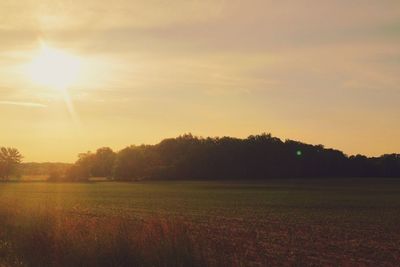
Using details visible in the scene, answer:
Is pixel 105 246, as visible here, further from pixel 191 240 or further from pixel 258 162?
pixel 258 162

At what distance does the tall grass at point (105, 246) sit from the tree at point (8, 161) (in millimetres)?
172759

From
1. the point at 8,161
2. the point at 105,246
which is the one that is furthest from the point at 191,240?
the point at 8,161

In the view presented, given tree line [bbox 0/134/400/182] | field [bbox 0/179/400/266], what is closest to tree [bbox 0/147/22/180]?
tree line [bbox 0/134/400/182]

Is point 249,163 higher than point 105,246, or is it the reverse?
point 249,163

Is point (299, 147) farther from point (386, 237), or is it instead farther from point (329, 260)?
point (329, 260)

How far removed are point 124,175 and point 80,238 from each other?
149616 mm

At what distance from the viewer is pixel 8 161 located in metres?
189

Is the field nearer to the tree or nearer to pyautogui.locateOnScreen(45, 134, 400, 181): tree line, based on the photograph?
pyautogui.locateOnScreen(45, 134, 400, 181): tree line

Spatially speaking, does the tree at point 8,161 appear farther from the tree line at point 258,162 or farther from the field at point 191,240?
the field at point 191,240

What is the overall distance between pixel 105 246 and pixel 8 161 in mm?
188923

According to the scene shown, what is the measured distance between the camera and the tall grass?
10633 millimetres

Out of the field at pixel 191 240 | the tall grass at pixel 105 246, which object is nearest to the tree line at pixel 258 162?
the field at pixel 191 240

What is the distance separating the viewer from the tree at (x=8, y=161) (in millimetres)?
178163

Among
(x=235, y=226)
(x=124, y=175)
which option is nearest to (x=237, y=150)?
(x=124, y=175)
